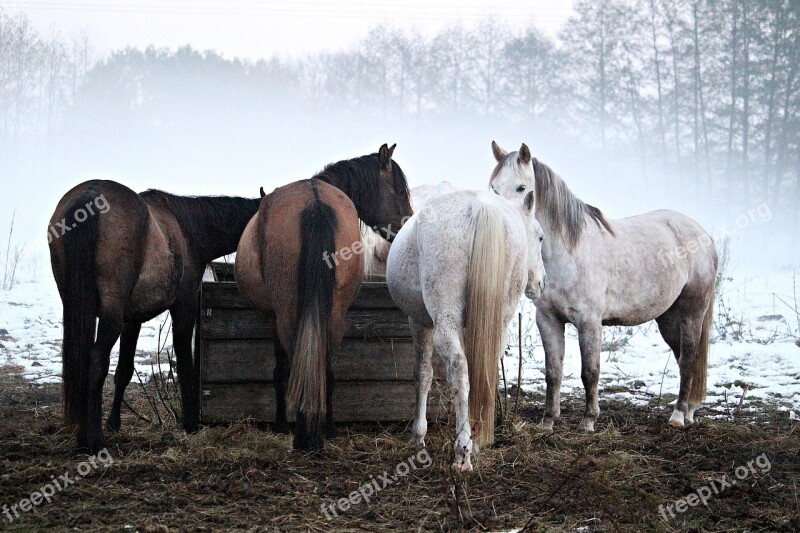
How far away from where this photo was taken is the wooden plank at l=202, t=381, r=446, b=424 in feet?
15.6

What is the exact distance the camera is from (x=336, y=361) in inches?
193

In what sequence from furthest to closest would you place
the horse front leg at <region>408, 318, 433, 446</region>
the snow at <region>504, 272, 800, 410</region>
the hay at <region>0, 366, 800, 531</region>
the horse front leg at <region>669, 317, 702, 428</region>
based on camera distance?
the snow at <region>504, 272, 800, 410</region>
the horse front leg at <region>669, 317, 702, 428</region>
the horse front leg at <region>408, 318, 433, 446</region>
the hay at <region>0, 366, 800, 531</region>

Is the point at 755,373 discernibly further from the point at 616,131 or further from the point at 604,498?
the point at 616,131

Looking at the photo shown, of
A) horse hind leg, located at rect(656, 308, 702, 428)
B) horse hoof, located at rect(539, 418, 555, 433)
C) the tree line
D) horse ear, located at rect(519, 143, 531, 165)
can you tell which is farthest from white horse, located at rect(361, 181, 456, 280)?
the tree line

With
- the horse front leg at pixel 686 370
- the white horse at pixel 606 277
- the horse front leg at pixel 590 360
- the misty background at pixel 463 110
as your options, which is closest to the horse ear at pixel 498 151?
the white horse at pixel 606 277

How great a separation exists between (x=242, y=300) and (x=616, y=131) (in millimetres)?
29339

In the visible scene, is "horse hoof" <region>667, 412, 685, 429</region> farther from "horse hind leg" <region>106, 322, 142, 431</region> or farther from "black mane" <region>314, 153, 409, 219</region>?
"horse hind leg" <region>106, 322, 142, 431</region>

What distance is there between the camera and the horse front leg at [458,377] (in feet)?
12.1

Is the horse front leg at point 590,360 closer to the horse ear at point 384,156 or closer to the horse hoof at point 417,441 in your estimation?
the horse hoof at point 417,441

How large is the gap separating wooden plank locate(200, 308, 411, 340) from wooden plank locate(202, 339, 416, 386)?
49 millimetres

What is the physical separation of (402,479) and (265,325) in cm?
168

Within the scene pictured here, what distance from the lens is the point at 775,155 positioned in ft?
92.6

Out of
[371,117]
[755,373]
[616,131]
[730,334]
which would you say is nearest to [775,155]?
→ [616,131]

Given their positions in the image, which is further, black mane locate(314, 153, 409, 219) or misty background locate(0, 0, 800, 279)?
misty background locate(0, 0, 800, 279)
